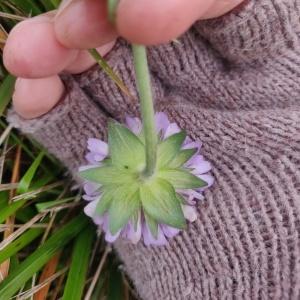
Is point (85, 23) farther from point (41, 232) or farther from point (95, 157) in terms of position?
point (41, 232)

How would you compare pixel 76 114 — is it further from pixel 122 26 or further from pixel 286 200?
pixel 122 26

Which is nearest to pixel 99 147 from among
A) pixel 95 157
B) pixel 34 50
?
pixel 95 157

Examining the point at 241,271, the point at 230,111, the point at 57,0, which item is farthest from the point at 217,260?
the point at 57,0

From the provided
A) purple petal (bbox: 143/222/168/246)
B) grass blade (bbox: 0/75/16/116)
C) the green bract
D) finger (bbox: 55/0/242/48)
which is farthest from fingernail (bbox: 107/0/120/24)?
grass blade (bbox: 0/75/16/116)

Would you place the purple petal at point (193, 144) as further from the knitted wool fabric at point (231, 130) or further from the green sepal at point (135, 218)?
the green sepal at point (135, 218)

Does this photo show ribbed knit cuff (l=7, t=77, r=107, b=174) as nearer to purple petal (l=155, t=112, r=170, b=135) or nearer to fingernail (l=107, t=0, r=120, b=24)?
purple petal (l=155, t=112, r=170, b=135)

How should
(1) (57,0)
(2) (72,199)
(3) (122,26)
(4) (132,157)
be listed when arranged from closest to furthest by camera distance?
(3) (122,26) < (4) (132,157) < (1) (57,0) < (2) (72,199)
